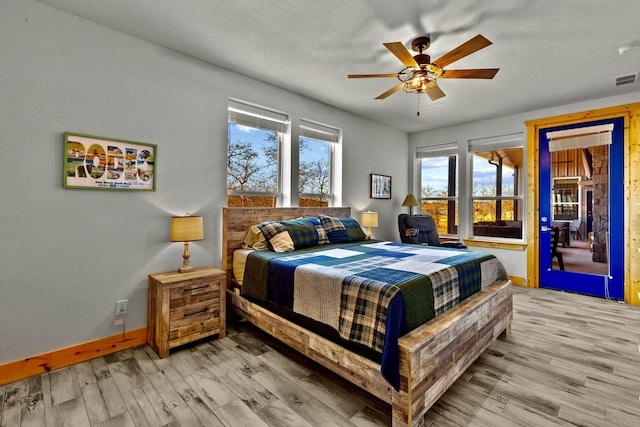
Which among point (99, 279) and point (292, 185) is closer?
point (99, 279)

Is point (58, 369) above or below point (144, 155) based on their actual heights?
below

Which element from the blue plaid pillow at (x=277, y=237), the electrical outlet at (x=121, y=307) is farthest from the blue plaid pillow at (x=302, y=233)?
the electrical outlet at (x=121, y=307)

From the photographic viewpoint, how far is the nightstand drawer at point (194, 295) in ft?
7.85

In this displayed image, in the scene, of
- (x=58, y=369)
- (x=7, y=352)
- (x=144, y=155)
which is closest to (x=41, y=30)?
(x=144, y=155)

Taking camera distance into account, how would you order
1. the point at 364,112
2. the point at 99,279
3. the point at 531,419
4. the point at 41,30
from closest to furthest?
the point at 531,419
the point at 41,30
the point at 99,279
the point at 364,112

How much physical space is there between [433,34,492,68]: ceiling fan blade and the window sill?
345 centimetres

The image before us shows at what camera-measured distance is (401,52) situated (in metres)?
2.18

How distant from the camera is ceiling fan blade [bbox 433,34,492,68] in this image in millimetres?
1941

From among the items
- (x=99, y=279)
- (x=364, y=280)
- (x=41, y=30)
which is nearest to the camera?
(x=364, y=280)

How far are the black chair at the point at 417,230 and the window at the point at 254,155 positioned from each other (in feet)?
6.70

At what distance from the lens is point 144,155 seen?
2.62 meters

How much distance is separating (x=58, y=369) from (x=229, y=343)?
122cm

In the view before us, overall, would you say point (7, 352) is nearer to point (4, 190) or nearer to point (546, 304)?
point (4, 190)

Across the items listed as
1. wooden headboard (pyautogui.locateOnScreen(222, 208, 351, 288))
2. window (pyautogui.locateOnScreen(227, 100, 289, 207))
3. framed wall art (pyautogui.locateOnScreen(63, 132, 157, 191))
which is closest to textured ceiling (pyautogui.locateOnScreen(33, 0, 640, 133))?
window (pyautogui.locateOnScreen(227, 100, 289, 207))
